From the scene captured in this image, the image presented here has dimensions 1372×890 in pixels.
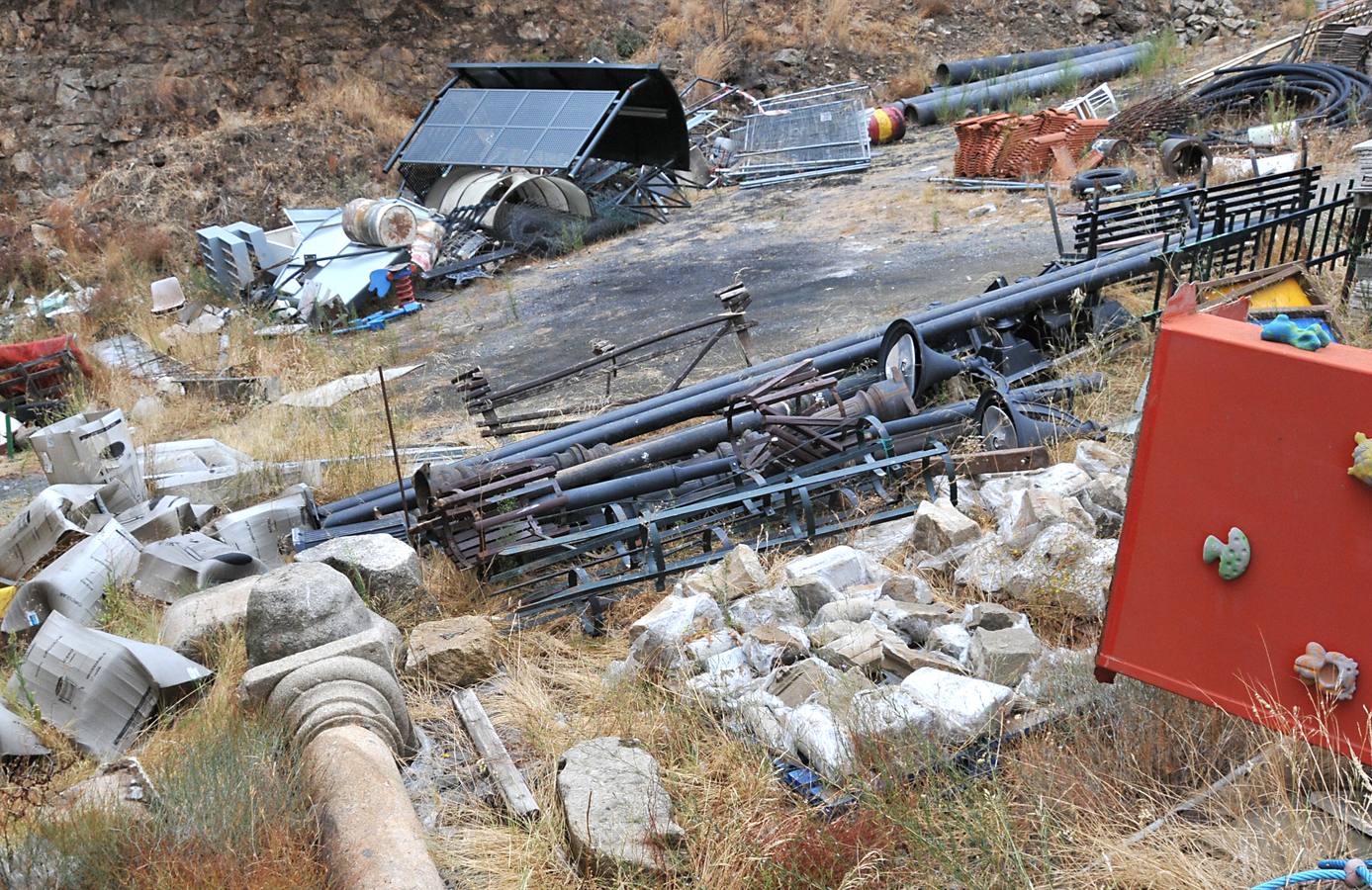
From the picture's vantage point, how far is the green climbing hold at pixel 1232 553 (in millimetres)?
2592

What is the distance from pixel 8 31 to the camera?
55.1 ft

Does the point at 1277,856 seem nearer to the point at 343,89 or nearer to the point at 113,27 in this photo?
the point at 343,89

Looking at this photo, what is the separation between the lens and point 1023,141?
12.4m

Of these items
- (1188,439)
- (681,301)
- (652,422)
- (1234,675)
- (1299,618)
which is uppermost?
(1188,439)

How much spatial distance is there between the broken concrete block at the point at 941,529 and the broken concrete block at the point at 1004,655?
978 mm

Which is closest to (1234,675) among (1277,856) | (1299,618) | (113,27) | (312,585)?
(1299,618)

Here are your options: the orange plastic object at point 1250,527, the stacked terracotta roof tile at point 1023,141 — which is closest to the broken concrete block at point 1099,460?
the orange plastic object at point 1250,527

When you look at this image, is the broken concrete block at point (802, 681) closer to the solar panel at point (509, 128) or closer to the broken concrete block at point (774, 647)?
the broken concrete block at point (774, 647)

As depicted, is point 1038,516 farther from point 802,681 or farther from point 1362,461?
point 1362,461

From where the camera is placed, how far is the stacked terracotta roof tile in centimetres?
1234

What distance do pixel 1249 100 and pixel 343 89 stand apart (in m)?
13.0

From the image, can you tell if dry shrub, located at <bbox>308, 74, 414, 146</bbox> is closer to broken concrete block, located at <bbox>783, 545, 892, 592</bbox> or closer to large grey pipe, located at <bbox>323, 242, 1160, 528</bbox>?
large grey pipe, located at <bbox>323, 242, 1160, 528</bbox>

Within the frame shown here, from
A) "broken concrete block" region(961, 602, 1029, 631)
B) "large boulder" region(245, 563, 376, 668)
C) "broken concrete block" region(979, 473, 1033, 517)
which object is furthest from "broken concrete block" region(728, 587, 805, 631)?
"large boulder" region(245, 563, 376, 668)

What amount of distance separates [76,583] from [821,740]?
377cm
